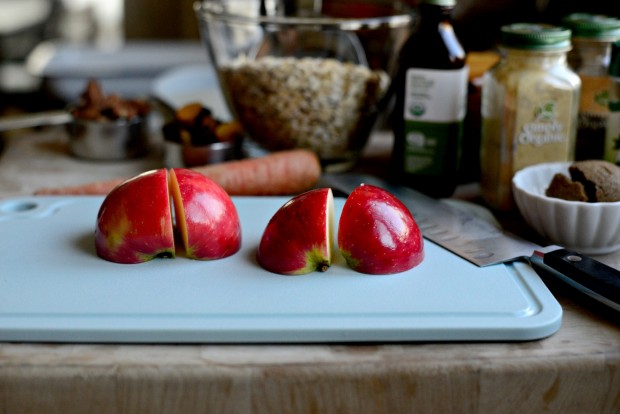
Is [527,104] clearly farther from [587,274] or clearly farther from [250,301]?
[250,301]

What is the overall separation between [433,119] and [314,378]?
53 centimetres

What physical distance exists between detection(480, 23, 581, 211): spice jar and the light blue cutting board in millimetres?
230

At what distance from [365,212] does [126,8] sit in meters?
2.94

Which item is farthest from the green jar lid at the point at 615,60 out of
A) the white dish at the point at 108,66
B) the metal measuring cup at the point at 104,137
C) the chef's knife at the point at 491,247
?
the white dish at the point at 108,66

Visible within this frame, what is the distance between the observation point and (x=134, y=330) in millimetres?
697

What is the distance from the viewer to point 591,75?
3.54ft

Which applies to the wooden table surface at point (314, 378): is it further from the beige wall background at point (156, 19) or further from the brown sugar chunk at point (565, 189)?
the beige wall background at point (156, 19)

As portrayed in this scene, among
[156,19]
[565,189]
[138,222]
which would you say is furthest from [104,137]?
[156,19]

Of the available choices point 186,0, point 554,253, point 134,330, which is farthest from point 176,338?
point 186,0

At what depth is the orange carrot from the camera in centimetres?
113

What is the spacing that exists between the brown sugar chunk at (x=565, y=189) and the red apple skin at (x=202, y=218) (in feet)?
1.26

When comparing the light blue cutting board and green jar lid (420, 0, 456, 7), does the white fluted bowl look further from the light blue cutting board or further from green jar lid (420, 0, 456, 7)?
green jar lid (420, 0, 456, 7)

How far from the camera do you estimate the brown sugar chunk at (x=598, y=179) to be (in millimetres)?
891

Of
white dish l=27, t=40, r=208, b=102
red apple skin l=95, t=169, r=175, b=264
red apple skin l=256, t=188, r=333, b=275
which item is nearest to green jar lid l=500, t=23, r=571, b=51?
red apple skin l=256, t=188, r=333, b=275
